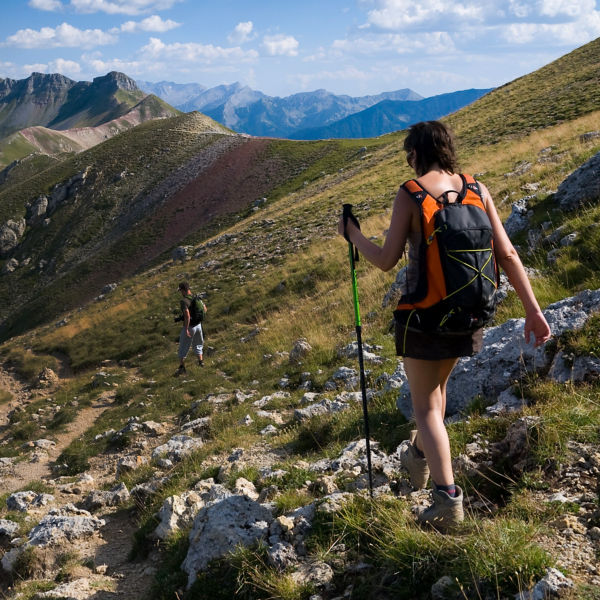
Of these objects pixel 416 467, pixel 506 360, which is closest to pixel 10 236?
pixel 506 360

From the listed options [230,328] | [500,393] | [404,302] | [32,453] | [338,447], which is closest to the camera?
[404,302]

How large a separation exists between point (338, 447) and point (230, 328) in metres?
13.4

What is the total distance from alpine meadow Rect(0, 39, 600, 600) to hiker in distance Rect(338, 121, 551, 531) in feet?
1.99

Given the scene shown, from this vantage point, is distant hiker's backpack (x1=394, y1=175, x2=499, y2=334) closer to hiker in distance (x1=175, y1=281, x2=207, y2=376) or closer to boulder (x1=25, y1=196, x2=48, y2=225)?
hiker in distance (x1=175, y1=281, x2=207, y2=376)

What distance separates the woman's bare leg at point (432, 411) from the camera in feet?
10.9

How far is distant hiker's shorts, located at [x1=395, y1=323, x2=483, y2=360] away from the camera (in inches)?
126

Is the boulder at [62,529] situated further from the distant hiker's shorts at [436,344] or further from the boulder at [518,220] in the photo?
the boulder at [518,220]

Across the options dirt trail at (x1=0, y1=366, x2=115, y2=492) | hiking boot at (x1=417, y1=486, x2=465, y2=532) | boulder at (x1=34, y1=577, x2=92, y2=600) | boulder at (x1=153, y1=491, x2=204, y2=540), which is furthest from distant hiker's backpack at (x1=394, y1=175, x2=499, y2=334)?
dirt trail at (x1=0, y1=366, x2=115, y2=492)

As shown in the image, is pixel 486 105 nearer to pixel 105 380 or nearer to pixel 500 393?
pixel 105 380

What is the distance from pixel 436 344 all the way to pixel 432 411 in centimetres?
53

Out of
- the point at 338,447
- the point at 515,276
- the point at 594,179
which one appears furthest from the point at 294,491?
the point at 594,179

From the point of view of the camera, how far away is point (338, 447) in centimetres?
590

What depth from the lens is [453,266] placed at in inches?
119

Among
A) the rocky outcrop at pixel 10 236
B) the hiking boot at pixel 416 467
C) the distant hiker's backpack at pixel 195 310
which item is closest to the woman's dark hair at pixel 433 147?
the hiking boot at pixel 416 467
